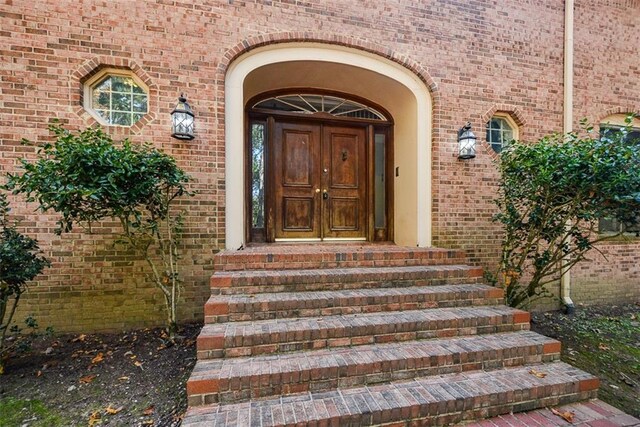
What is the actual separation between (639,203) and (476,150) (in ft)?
6.03

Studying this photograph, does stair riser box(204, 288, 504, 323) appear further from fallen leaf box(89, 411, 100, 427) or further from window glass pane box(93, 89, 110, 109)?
window glass pane box(93, 89, 110, 109)

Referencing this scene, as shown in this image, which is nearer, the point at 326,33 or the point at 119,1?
the point at 119,1

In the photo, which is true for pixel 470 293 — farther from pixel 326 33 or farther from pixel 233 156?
pixel 326 33

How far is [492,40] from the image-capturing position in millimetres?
4387

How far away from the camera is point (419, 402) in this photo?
1.95 m

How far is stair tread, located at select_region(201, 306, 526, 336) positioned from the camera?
92.7 inches

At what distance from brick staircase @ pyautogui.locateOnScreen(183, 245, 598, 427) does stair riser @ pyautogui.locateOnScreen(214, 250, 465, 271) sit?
0.02 m

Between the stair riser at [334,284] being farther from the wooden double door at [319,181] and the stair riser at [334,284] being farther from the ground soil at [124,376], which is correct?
the wooden double door at [319,181]

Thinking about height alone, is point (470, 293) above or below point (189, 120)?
below

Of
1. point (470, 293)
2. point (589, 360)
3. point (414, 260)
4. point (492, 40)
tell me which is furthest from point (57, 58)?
point (589, 360)

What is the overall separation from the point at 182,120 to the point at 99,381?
8.69ft

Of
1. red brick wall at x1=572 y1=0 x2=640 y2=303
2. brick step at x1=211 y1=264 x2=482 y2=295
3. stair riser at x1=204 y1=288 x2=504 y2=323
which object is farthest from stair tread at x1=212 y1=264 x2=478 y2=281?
red brick wall at x1=572 y1=0 x2=640 y2=303

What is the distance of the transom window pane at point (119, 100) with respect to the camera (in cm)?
346

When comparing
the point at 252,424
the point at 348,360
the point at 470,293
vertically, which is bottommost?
the point at 252,424
